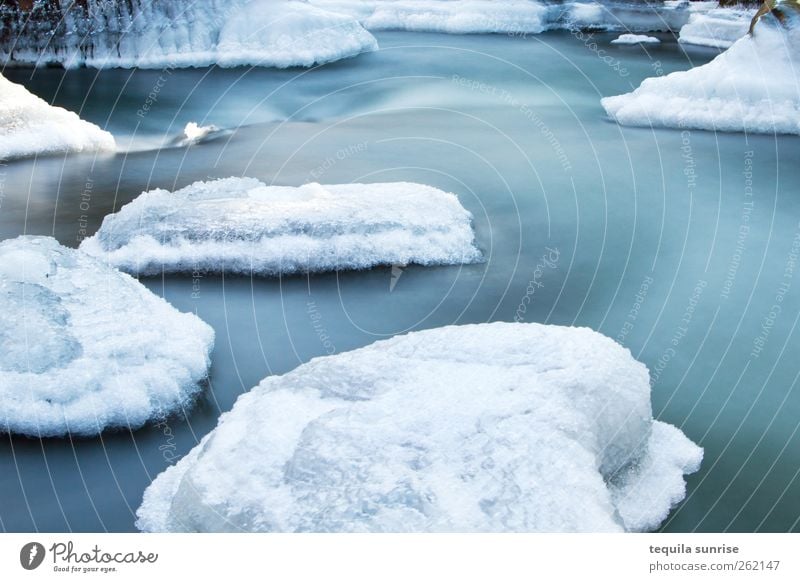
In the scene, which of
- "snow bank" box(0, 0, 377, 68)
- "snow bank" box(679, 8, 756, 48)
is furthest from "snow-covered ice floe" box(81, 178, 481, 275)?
"snow bank" box(679, 8, 756, 48)

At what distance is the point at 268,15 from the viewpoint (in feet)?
11.4

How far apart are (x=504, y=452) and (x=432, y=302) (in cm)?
65

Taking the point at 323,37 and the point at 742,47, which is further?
the point at 323,37

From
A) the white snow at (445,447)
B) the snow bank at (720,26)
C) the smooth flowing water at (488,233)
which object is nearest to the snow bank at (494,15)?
the snow bank at (720,26)

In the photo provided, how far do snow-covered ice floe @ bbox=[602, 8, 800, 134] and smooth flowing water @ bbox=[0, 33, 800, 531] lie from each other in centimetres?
8

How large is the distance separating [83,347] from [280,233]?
1.78 feet

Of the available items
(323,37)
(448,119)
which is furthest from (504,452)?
(323,37)

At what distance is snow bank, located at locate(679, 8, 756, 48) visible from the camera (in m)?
3.29

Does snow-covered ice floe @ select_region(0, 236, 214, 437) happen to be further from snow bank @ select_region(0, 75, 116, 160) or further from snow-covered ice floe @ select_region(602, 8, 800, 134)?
snow-covered ice floe @ select_region(602, 8, 800, 134)

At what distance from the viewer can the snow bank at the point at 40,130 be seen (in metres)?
2.22

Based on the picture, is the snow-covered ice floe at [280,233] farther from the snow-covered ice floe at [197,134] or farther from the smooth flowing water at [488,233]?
the snow-covered ice floe at [197,134]
